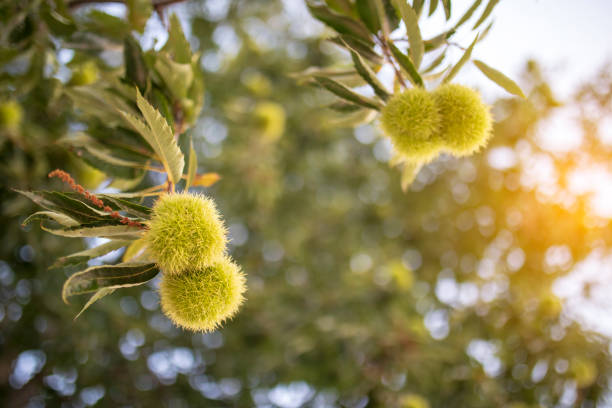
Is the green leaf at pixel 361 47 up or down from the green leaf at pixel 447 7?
down

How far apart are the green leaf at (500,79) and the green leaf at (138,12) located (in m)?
1.12

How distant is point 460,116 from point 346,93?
332mm

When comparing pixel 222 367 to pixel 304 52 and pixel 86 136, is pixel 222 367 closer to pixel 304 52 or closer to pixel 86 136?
pixel 86 136

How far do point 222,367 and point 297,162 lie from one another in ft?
6.91

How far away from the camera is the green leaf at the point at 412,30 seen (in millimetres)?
947

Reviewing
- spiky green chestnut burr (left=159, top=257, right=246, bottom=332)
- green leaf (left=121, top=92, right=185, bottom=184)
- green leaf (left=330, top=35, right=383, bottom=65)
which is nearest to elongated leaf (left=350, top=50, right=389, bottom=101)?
green leaf (left=330, top=35, right=383, bottom=65)

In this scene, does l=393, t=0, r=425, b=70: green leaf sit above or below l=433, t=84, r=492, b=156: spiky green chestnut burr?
above

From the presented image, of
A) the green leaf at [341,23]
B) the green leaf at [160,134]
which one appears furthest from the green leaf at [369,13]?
the green leaf at [160,134]

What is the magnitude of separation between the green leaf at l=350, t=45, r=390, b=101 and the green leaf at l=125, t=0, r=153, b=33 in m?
0.80

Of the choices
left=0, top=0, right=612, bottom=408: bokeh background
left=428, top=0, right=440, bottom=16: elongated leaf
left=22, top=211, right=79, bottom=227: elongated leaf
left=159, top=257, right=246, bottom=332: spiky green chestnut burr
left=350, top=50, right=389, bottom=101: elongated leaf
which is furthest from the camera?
left=0, top=0, right=612, bottom=408: bokeh background

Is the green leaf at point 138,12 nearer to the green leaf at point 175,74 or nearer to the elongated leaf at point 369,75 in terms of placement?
the green leaf at point 175,74

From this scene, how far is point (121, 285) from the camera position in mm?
878

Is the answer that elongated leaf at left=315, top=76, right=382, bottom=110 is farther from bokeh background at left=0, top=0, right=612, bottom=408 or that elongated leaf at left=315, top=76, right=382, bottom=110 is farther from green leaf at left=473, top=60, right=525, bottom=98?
bokeh background at left=0, top=0, right=612, bottom=408

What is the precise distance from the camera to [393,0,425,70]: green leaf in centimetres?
95
